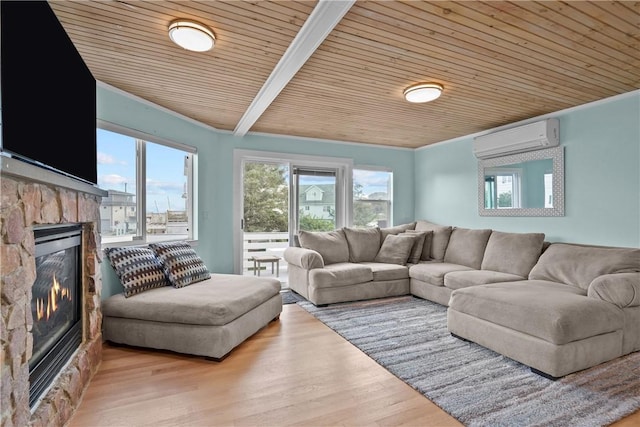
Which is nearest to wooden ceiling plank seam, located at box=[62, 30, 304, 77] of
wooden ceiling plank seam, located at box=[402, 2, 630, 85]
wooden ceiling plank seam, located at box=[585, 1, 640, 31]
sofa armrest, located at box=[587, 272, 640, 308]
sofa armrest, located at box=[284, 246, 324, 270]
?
wooden ceiling plank seam, located at box=[402, 2, 630, 85]

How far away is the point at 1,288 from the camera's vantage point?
3.87 feet

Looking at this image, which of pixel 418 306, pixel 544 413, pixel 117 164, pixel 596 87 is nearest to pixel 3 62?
pixel 117 164

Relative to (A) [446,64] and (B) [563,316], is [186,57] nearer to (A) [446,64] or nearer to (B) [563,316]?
(A) [446,64]

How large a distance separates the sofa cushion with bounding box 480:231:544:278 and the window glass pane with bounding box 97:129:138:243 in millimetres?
3937

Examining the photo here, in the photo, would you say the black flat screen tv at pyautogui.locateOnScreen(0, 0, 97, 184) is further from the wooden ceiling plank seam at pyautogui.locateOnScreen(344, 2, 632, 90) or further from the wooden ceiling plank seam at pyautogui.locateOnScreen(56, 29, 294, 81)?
the wooden ceiling plank seam at pyautogui.locateOnScreen(344, 2, 632, 90)

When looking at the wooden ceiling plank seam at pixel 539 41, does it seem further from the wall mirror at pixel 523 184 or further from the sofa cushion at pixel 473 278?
the sofa cushion at pixel 473 278

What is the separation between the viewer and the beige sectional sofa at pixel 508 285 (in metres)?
2.18

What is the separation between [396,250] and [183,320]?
2.89 metres

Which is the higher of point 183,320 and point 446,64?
point 446,64

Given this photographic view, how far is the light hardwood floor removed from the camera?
1.74 m

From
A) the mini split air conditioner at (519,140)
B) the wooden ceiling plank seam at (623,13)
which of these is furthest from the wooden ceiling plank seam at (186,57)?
the mini split air conditioner at (519,140)

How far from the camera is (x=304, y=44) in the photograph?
2.11 meters

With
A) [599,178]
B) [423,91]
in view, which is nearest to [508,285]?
[599,178]

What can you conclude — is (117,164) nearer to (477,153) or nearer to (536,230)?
(477,153)
